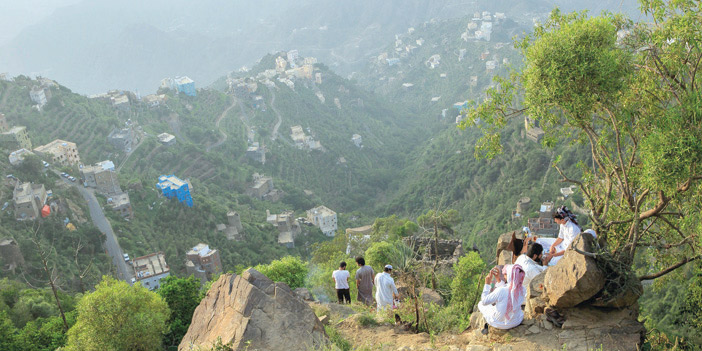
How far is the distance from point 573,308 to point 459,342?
4.87ft

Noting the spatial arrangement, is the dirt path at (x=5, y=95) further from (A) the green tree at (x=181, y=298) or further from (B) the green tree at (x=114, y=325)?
(B) the green tree at (x=114, y=325)

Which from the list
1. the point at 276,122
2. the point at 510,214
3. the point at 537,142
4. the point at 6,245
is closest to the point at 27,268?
the point at 6,245

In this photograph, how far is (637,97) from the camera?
612 cm

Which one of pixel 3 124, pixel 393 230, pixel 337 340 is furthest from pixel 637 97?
pixel 3 124

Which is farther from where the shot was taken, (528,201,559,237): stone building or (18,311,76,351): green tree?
(528,201,559,237): stone building

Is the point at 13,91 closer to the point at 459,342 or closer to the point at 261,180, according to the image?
the point at 261,180

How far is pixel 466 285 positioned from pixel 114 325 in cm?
635

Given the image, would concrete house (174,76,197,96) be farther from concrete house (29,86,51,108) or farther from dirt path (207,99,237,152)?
concrete house (29,86,51,108)

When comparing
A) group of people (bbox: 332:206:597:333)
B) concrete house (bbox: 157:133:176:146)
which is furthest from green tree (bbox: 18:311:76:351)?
concrete house (bbox: 157:133:176:146)

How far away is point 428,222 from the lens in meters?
25.0

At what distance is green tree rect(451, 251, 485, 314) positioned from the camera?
8.33 m

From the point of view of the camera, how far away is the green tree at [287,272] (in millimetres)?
13430

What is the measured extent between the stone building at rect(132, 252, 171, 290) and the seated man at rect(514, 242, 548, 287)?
19.5 meters

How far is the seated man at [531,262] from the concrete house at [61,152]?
112ft
